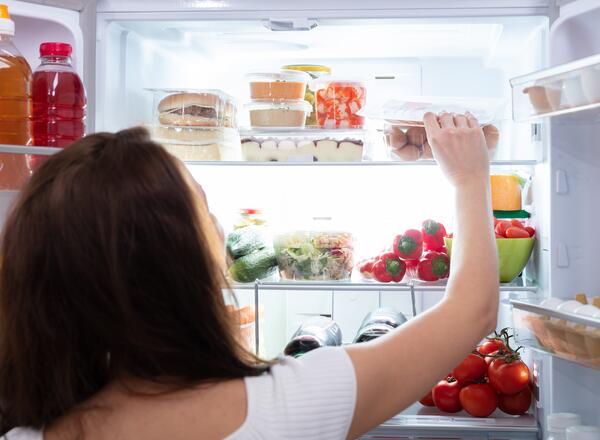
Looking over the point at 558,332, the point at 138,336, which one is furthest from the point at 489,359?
the point at 138,336

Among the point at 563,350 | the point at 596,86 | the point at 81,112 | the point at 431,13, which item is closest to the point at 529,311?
the point at 563,350

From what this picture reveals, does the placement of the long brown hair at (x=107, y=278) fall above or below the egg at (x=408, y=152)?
below

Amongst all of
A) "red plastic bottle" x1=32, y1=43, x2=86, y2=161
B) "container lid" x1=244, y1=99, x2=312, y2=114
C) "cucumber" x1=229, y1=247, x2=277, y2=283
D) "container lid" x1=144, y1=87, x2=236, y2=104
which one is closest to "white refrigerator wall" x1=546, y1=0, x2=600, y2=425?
"container lid" x1=244, y1=99, x2=312, y2=114

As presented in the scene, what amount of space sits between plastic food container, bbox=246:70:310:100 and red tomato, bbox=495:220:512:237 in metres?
0.63

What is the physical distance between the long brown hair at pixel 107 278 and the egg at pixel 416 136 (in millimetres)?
1208

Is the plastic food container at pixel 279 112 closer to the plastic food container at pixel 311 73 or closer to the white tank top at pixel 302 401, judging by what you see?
the plastic food container at pixel 311 73

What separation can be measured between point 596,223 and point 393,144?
1.79 feet

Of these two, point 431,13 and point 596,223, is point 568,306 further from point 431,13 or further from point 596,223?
point 431,13

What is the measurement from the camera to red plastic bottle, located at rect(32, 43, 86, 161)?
1.88 meters

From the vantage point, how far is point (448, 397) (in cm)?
215

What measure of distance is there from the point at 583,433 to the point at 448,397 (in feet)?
1.36

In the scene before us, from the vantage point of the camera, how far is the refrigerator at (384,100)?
6.44ft

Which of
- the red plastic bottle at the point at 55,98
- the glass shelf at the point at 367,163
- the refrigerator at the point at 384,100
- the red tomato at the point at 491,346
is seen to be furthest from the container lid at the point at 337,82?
the red tomato at the point at 491,346

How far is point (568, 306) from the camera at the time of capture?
5.56 feet
